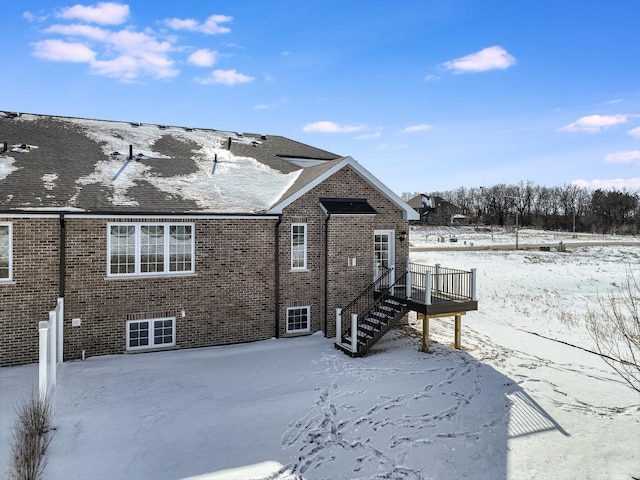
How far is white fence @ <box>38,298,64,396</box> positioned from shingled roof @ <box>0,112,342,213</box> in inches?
127

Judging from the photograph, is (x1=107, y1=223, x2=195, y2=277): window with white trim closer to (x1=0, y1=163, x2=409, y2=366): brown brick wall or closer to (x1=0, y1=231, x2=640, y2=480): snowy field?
(x1=0, y1=163, x2=409, y2=366): brown brick wall

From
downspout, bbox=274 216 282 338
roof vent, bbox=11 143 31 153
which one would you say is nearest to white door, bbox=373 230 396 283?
downspout, bbox=274 216 282 338

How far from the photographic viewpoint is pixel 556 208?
11144 cm

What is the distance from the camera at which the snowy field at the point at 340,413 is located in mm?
7820

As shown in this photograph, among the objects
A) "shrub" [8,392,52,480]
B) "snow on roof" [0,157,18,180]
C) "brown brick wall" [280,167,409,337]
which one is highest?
"snow on roof" [0,157,18,180]

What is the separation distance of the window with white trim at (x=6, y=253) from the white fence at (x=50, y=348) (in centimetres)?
151

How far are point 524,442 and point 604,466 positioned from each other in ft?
4.53

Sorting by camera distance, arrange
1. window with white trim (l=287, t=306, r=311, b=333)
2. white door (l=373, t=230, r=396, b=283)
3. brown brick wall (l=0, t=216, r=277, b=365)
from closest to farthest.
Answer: brown brick wall (l=0, t=216, r=277, b=365) < window with white trim (l=287, t=306, r=311, b=333) < white door (l=373, t=230, r=396, b=283)

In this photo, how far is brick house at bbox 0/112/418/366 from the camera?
1245 cm

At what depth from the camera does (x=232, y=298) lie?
1470cm

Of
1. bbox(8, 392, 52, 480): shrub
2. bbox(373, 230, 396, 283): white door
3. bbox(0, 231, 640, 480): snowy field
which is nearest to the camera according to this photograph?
bbox(8, 392, 52, 480): shrub

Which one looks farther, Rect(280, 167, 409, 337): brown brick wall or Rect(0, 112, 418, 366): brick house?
Rect(280, 167, 409, 337): brown brick wall

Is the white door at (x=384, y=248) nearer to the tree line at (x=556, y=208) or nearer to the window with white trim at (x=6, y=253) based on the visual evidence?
the window with white trim at (x=6, y=253)

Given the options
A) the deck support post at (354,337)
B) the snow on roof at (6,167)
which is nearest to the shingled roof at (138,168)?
the snow on roof at (6,167)
